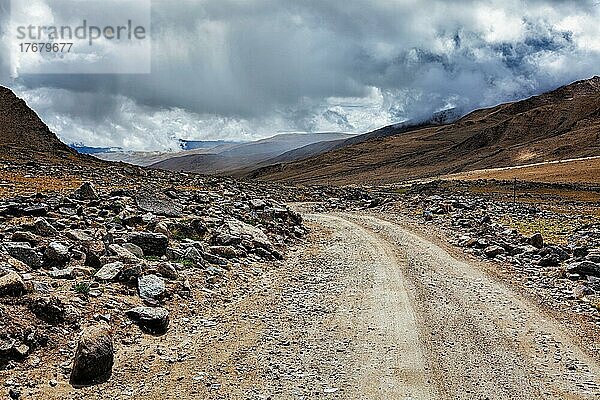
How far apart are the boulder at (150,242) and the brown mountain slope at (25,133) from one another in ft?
224

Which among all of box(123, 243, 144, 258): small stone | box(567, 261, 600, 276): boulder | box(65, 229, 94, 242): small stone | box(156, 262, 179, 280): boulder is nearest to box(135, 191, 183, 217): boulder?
box(65, 229, 94, 242): small stone

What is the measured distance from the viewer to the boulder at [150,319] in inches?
444

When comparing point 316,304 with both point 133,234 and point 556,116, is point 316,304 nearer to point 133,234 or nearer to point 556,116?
point 133,234

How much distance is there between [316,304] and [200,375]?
543 centimetres

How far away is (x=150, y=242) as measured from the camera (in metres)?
16.6

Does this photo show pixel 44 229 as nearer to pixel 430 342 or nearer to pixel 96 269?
pixel 96 269

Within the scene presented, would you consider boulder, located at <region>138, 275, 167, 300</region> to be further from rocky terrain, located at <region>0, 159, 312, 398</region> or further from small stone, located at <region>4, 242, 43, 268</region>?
small stone, located at <region>4, 242, 43, 268</region>

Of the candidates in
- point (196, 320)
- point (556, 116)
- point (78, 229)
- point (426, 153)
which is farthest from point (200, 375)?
point (556, 116)

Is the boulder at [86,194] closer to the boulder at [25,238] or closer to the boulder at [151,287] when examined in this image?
the boulder at [25,238]

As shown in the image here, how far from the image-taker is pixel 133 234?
16.8 metres

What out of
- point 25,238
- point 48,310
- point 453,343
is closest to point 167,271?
point 25,238

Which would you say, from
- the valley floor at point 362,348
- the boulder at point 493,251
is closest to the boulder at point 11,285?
the valley floor at point 362,348

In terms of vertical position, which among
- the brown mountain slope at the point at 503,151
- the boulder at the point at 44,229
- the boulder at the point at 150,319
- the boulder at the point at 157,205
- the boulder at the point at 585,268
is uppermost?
the brown mountain slope at the point at 503,151

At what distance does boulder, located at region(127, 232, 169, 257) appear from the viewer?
16.4 m
